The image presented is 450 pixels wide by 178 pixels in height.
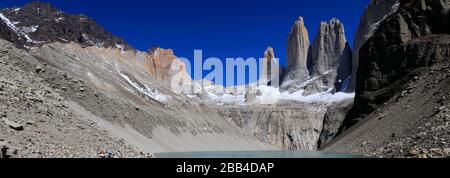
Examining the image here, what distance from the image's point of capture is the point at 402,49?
69562 mm

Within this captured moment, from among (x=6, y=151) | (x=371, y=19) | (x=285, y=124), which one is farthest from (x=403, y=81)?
(x=371, y=19)

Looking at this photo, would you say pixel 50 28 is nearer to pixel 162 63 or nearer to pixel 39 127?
pixel 162 63

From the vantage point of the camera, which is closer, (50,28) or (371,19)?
(50,28)

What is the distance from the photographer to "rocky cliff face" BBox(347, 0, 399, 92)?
152 m

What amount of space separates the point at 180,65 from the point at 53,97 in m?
148

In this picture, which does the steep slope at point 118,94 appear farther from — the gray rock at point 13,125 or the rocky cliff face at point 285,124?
the rocky cliff face at point 285,124

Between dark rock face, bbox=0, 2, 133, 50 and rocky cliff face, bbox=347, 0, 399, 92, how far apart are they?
82352 mm

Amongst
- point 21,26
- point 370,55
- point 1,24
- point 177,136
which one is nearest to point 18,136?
point 177,136

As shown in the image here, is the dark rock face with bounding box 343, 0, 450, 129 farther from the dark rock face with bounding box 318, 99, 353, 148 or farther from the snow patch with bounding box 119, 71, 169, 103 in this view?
the dark rock face with bounding box 318, 99, 353, 148

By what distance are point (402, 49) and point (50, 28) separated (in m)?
78.1

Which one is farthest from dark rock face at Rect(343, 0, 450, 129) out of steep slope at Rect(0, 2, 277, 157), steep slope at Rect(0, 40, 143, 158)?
steep slope at Rect(0, 40, 143, 158)
